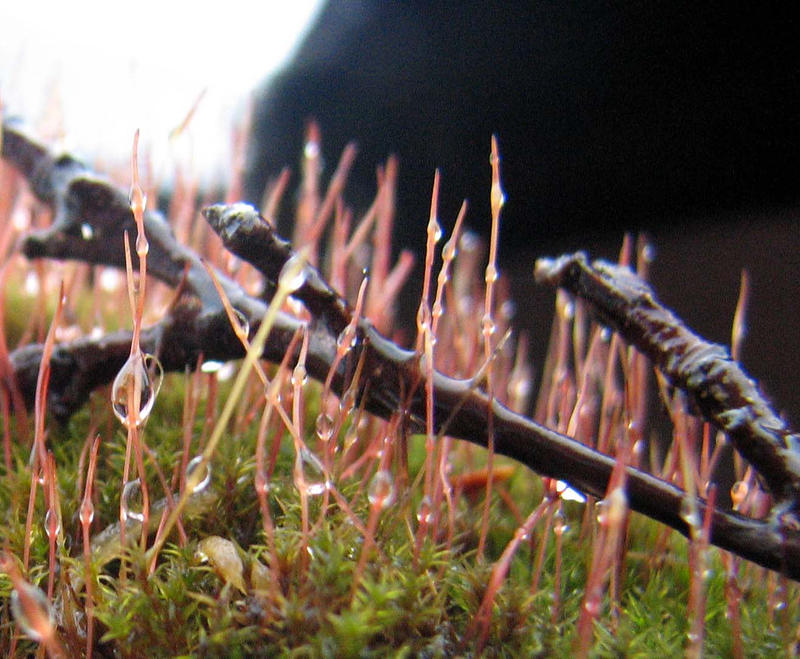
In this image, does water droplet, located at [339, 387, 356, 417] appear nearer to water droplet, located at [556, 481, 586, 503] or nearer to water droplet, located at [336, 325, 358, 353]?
water droplet, located at [336, 325, 358, 353]

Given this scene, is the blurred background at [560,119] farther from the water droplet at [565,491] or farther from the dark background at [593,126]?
the water droplet at [565,491]

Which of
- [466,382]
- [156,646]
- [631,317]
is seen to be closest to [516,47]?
[631,317]

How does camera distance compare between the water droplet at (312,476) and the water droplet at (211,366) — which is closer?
the water droplet at (312,476)

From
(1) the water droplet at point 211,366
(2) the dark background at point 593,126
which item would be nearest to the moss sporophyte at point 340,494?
(1) the water droplet at point 211,366

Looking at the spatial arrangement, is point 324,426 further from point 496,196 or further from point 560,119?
point 560,119

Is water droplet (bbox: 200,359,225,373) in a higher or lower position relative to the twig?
lower

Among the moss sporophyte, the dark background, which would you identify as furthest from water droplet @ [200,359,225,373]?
the dark background

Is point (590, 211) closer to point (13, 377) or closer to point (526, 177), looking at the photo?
point (526, 177)
